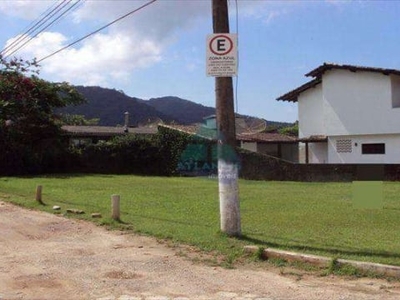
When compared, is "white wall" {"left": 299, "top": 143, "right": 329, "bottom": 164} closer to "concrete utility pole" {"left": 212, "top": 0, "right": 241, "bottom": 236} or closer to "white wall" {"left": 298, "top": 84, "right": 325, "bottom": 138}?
"white wall" {"left": 298, "top": 84, "right": 325, "bottom": 138}

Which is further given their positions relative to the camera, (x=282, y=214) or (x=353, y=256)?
(x=282, y=214)

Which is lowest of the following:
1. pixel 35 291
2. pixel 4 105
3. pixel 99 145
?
pixel 35 291

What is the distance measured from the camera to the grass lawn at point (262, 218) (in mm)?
8938

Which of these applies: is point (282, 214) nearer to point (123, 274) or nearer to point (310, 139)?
point (123, 274)

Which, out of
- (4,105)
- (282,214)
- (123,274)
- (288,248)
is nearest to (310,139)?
(4,105)

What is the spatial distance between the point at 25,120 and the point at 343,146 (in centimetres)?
1924

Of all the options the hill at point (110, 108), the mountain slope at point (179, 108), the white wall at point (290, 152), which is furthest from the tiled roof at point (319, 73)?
the mountain slope at point (179, 108)

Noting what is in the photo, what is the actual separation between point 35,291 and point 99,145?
28577 mm

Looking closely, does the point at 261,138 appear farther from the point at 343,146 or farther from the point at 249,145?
the point at 343,146

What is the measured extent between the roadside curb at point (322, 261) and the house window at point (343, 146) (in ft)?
83.7

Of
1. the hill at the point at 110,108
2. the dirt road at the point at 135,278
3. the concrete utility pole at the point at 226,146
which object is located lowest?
the dirt road at the point at 135,278

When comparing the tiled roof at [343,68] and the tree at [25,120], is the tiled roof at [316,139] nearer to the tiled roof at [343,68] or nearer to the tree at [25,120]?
the tiled roof at [343,68]

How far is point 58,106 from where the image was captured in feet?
108

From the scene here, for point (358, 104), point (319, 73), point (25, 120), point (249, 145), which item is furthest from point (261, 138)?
point (25, 120)
